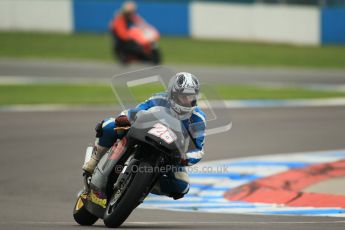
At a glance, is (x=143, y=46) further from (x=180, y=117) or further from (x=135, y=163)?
(x=135, y=163)

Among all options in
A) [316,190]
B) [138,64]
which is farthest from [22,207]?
[138,64]

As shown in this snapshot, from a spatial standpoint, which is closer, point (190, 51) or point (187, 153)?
point (187, 153)

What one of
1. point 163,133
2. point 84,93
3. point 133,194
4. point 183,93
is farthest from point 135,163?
point 84,93

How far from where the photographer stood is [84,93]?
70.6ft

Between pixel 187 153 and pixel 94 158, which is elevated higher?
pixel 187 153

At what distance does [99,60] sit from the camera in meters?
28.6

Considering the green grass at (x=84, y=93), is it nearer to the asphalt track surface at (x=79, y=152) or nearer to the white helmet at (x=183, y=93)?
the asphalt track surface at (x=79, y=152)

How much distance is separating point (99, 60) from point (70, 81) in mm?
4566

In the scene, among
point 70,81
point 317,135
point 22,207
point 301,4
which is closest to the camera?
point 22,207

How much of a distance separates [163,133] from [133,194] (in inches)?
20.1

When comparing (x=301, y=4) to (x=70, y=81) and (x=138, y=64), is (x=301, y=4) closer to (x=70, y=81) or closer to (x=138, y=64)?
(x=138, y=64)

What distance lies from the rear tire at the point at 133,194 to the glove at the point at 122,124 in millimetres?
513

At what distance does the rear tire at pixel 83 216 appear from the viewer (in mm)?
8117

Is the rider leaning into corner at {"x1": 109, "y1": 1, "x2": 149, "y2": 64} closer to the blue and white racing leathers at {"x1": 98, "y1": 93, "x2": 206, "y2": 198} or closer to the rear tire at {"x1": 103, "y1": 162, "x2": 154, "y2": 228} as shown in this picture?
the blue and white racing leathers at {"x1": 98, "y1": 93, "x2": 206, "y2": 198}
